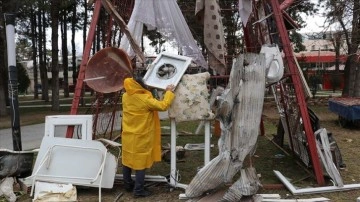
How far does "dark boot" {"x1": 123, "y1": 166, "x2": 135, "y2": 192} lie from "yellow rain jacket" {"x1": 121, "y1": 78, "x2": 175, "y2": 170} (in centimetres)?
18

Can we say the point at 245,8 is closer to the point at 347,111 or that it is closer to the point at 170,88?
the point at 170,88

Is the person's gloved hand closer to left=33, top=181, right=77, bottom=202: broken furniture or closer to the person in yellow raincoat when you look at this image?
the person in yellow raincoat

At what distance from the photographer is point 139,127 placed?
5.82 metres

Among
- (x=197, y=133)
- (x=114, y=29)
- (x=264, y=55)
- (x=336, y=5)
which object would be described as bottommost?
(x=197, y=133)

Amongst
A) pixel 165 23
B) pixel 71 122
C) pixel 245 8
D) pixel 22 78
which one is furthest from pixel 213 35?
pixel 22 78

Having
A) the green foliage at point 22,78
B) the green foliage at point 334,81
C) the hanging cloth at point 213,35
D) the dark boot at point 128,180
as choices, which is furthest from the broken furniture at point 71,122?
the green foliage at point 22,78

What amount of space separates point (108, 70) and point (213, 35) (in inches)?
82.5

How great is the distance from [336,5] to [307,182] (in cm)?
888

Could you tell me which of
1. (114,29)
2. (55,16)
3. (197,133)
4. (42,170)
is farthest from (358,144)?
(55,16)

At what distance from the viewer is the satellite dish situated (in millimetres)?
6871

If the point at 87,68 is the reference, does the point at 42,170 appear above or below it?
below

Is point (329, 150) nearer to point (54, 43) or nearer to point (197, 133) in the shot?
point (197, 133)

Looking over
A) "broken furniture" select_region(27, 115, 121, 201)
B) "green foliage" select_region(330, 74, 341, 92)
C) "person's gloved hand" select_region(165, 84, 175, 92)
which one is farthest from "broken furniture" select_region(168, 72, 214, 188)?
"green foliage" select_region(330, 74, 341, 92)

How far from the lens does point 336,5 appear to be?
1362cm
